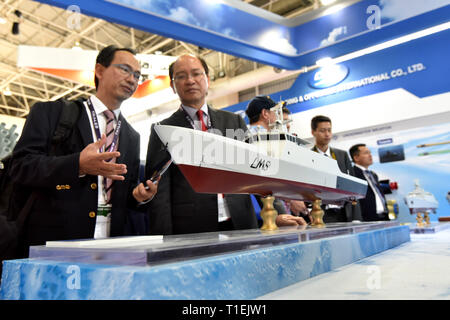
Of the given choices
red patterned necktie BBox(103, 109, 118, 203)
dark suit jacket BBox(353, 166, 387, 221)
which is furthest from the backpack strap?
dark suit jacket BBox(353, 166, 387, 221)

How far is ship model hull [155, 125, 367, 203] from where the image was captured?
1.37 metres

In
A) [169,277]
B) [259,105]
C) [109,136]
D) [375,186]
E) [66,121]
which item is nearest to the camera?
[169,277]

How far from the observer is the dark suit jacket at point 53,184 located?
1.45 metres

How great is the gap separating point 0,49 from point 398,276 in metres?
14.7

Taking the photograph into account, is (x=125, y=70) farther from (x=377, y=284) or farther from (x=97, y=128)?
(x=377, y=284)

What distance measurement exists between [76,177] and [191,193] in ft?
2.19

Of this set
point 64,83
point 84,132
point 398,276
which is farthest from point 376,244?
point 64,83

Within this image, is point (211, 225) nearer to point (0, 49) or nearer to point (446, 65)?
point (446, 65)

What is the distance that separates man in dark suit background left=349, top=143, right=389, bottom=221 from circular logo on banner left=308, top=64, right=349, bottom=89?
97.3 inches

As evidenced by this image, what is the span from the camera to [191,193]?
191cm

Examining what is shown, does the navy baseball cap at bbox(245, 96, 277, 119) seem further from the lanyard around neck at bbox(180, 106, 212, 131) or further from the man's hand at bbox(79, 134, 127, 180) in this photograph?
the man's hand at bbox(79, 134, 127, 180)

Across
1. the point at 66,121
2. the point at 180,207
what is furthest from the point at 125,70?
the point at 180,207

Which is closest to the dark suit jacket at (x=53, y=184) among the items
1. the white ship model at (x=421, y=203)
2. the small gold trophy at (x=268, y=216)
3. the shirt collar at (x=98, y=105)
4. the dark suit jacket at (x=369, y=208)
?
the shirt collar at (x=98, y=105)

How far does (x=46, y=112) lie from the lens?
66.4 inches
